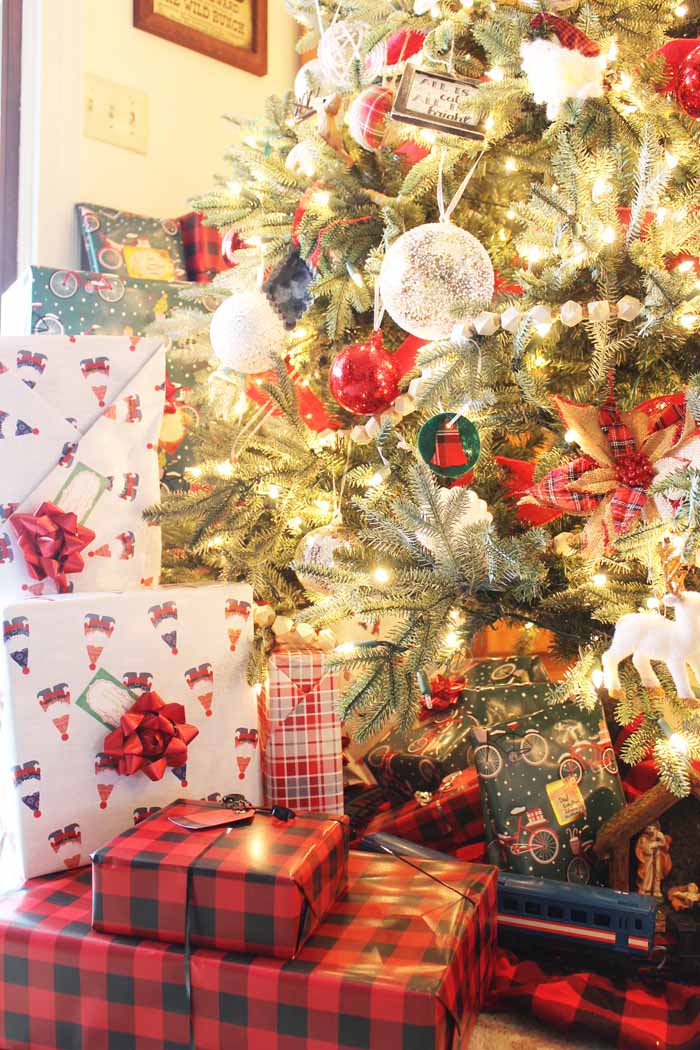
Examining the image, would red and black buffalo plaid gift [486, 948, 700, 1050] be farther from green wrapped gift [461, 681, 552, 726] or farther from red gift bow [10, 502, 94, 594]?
red gift bow [10, 502, 94, 594]

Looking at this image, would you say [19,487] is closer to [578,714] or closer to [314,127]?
[314,127]

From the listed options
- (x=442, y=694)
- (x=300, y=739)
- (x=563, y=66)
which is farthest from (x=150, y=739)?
(x=563, y=66)

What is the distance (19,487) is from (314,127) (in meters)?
0.69

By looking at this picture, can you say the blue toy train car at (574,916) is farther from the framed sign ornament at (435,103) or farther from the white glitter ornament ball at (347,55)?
the white glitter ornament ball at (347,55)

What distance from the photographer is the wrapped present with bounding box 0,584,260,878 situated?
3.36ft

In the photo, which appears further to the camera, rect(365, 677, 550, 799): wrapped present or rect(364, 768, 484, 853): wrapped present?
rect(365, 677, 550, 799): wrapped present

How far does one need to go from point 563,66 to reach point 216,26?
1424mm

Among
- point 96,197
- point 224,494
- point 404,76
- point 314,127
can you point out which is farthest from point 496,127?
point 96,197

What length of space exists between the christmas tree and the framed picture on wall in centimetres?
74

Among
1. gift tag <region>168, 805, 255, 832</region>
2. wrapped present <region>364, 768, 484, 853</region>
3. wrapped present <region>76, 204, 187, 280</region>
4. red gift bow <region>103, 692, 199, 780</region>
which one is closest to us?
gift tag <region>168, 805, 255, 832</region>

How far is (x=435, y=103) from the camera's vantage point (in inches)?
44.5

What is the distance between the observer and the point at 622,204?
1.13 m

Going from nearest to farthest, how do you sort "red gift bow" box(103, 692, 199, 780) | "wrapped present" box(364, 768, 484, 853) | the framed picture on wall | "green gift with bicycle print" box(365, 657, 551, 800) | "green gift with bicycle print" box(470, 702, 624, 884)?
"red gift bow" box(103, 692, 199, 780) < "green gift with bicycle print" box(470, 702, 624, 884) < "wrapped present" box(364, 768, 484, 853) < "green gift with bicycle print" box(365, 657, 551, 800) < the framed picture on wall

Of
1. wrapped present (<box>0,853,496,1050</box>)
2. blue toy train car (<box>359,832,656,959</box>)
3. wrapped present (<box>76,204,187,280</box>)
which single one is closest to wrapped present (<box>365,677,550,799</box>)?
blue toy train car (<box>359,832,656,959</box>)
